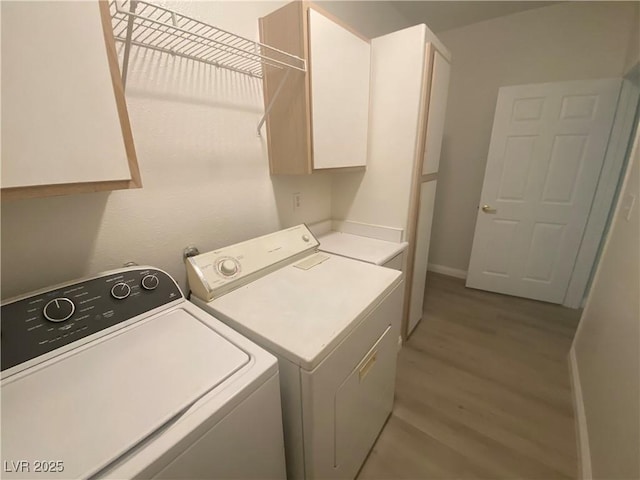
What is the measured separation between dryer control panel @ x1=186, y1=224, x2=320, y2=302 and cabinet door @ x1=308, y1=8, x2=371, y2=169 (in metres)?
0.45

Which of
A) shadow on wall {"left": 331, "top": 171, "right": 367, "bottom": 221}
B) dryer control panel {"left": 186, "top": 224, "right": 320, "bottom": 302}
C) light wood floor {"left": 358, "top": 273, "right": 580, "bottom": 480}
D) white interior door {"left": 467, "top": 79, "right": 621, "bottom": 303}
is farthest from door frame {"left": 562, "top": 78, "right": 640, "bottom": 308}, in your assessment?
dryer control panel {"left": 186, "top": 224, "right": 320, "bottom": 302}

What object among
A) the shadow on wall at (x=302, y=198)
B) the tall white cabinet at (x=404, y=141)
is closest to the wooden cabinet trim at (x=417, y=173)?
the tall white cabinet at (x=404, y=141)

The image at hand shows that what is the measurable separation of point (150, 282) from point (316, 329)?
2.08ft

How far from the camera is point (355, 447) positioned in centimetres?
123

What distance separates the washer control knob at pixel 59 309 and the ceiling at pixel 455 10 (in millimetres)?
2990

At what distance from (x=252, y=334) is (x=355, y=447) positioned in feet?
2.66

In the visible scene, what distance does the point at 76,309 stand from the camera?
2.74ft

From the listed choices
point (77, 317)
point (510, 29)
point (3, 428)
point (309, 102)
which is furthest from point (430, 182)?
point (3, 428)

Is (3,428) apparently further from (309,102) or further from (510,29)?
(510,29)

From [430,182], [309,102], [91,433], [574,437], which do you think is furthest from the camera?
[430,182]

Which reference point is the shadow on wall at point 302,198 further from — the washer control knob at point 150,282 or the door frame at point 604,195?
the door frame at point 604,195

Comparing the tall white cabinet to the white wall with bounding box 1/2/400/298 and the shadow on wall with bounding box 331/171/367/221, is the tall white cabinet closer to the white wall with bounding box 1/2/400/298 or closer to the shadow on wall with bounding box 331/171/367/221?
the shadow on wall with bounding box 331/171/367/221

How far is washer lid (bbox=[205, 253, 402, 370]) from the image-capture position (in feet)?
2.80

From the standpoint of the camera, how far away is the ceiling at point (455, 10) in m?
2.38
